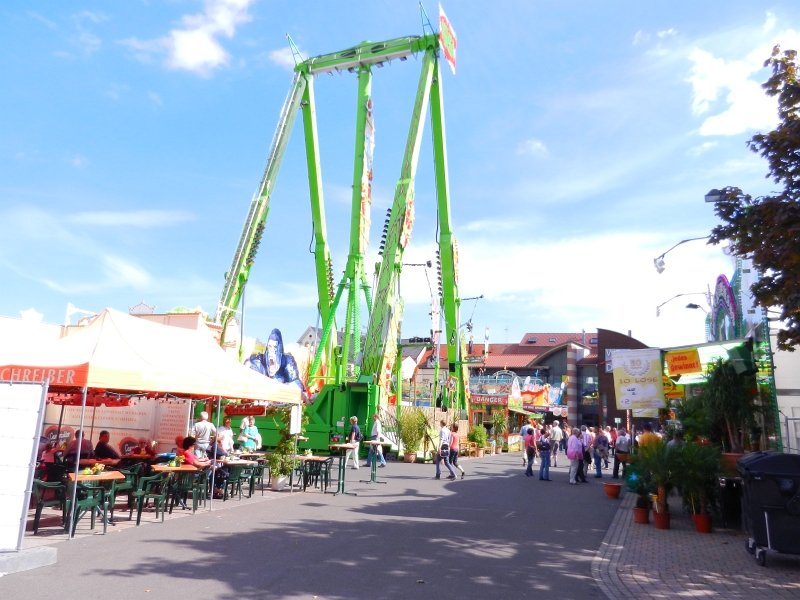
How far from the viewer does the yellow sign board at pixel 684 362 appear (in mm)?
13680

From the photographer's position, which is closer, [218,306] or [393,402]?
[218,306]

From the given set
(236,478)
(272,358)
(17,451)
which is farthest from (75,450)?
(272,358)

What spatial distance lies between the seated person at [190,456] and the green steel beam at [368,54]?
840 inches

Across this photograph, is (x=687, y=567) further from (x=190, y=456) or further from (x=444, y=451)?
(x=444, y=451)

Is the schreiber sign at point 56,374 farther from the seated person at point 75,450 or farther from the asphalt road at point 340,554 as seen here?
the asphalt road at point 340,554

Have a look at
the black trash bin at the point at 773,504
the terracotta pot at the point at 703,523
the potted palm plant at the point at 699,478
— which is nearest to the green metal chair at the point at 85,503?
the black trash bin at the point at 773,504

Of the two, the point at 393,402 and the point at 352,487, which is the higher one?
the point at 393,402

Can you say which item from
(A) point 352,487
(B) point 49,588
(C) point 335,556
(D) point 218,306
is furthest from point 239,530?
(D) point 218,306

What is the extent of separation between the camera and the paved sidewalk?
6.62 metres

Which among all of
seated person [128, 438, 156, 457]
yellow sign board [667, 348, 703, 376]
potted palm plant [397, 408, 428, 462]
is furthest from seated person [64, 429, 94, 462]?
potted palm plant [397, 408, 428, 462]

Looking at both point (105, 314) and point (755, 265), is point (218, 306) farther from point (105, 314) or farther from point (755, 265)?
point (755, 265)

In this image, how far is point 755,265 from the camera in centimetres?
830

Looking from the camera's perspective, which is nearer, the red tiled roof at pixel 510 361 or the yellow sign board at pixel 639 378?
the yellow sign board at pixel 639 378

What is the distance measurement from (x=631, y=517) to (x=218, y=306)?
18.9 metres
